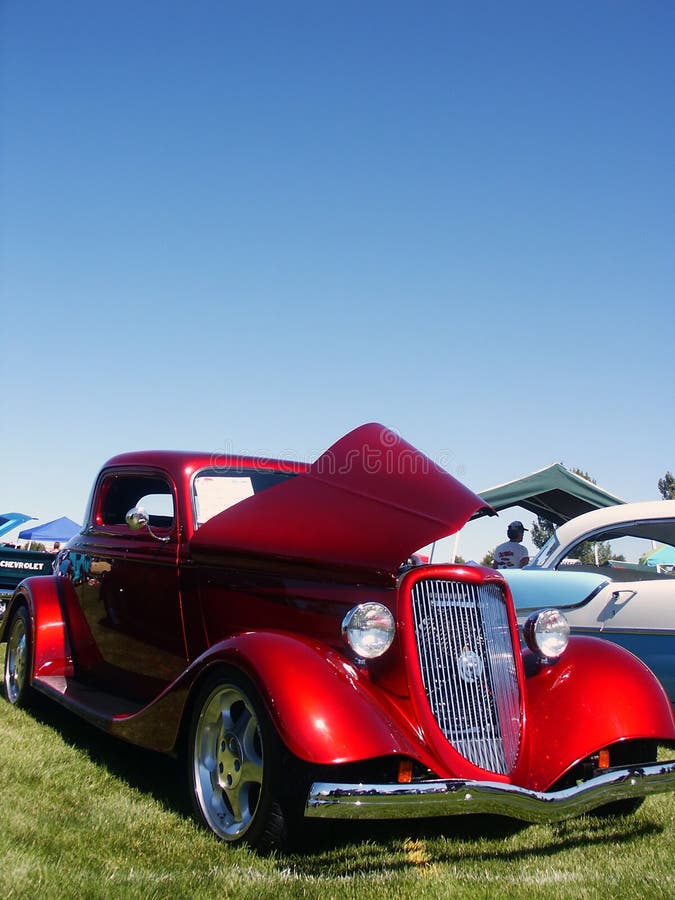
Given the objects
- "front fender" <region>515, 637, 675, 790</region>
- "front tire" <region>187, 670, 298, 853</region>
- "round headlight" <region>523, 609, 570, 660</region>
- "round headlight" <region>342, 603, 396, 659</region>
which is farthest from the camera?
"round headlight" <region>523, 609, 570, 660</region>

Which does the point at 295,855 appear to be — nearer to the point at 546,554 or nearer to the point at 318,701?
the point at 318,701

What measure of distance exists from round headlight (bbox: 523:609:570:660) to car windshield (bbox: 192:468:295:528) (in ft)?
5.73

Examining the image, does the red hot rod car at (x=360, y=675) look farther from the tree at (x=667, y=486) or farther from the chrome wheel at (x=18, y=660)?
the tree at (x=667, y=486)

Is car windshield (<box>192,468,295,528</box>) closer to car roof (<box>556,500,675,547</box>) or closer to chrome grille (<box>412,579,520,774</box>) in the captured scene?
chrome grille (<box>412,579,520,774</box>)

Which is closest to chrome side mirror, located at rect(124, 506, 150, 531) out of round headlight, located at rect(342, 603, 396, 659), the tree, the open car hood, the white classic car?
the open car hood

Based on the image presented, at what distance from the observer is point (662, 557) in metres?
7.36

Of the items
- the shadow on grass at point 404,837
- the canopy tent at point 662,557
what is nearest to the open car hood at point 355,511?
the shadow on grass at point 404,837

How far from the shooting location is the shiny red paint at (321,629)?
313 cm

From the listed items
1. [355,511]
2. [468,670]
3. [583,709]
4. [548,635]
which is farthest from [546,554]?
[468,670]

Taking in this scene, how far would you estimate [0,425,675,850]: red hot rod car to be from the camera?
297 cm

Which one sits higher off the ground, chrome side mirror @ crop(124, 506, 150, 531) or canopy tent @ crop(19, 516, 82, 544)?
chrome side mirror @ crop(124, 506, 150, 531)

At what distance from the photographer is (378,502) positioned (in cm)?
380

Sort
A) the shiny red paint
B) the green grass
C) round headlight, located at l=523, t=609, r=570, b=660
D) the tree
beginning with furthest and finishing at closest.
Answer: the tree, round headlight, located at l=523, t=609, r=570, b=660, the shiny red paint, the green grass

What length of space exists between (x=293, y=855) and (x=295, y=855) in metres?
0.01
